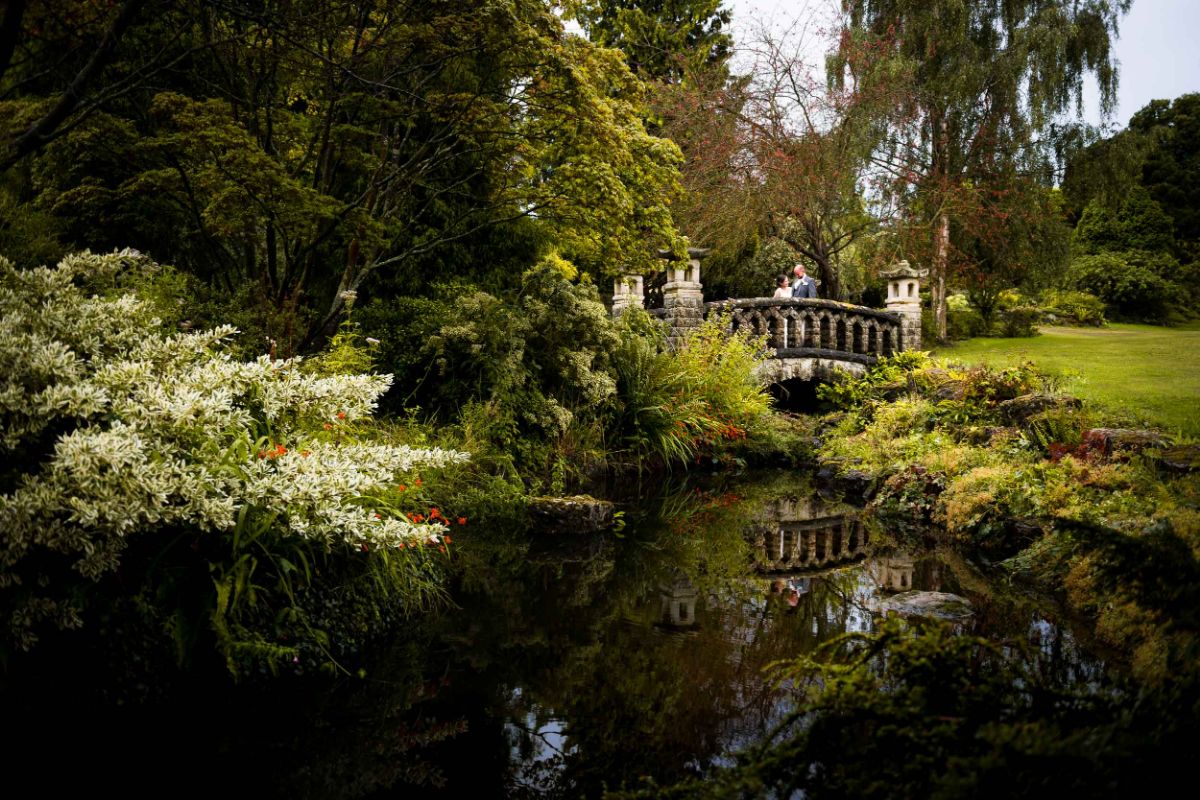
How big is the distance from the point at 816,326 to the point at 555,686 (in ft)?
43.0

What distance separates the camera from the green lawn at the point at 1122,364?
397 inches

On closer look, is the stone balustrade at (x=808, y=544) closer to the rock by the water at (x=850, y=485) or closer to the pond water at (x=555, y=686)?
the pond water at (x=555, y=686)

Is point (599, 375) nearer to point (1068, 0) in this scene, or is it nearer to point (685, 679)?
point (685, 679)

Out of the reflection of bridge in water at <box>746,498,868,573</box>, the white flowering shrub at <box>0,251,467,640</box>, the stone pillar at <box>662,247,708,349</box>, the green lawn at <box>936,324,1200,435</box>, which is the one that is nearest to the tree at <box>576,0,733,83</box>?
the stone pillar at <box>662,247,708,349</box>

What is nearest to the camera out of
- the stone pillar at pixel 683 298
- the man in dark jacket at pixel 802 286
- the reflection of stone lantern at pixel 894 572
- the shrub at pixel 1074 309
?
the reflection of stone lantern at pixel 894 572

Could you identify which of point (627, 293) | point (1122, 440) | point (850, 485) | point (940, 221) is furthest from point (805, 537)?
point (940, 221)

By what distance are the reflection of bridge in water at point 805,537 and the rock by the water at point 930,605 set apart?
1156 millimetres

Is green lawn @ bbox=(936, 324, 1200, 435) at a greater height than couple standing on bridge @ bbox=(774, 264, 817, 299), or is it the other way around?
couple standing on bridge @ bbox=(774, 264, 817, 299)

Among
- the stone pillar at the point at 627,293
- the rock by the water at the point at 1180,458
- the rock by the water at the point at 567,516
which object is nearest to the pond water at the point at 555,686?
the rock by the water at the point at 567,516


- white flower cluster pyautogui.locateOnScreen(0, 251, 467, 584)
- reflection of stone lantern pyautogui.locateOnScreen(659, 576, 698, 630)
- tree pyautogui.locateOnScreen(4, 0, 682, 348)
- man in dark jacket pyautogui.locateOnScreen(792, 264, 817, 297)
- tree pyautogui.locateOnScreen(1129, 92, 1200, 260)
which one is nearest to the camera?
white flower cluster pyautogui.locateOnScreen(0, 251, 467, 584)

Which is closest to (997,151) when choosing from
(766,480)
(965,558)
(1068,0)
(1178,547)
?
(1068,0)

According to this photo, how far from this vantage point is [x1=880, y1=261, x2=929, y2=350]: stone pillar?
17.5 metres

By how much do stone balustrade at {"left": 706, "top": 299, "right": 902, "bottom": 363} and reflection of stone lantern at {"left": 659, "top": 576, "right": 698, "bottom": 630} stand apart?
30.1 feet

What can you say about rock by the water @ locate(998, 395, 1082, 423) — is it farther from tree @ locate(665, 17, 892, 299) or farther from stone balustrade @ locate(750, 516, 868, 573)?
tree @ locate(665, 17, 892, 299)
